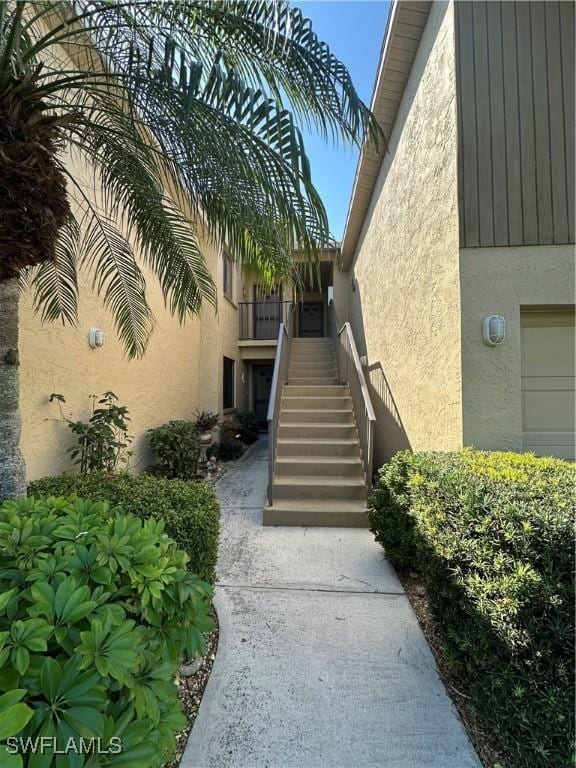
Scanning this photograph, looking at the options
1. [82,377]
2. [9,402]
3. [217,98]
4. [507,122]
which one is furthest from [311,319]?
[9,402]

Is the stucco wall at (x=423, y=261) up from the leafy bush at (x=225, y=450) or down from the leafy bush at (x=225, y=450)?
up

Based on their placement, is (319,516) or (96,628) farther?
(319,516)

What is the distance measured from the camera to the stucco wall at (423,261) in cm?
339

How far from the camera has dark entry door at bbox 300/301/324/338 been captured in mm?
13789

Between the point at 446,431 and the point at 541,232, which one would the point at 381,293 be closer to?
the point at 541,232

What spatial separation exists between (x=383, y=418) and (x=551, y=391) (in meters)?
2.86

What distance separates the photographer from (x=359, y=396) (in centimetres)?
555

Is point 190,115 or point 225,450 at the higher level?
point 190,115

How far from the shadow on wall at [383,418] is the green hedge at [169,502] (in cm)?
295

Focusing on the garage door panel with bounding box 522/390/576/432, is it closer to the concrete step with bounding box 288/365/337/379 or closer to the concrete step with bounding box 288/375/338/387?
the concrete step with bounding box 288/375/338/387

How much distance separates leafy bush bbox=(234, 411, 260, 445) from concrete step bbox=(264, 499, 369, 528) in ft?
17.2

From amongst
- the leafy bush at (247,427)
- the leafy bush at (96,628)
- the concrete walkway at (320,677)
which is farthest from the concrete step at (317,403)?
the leafy bush at (96,628)

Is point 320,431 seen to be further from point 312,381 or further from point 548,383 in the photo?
point 548,383

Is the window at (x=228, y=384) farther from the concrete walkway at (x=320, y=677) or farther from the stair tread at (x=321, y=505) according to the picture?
the concrete walkway at (x=320, y=677)
